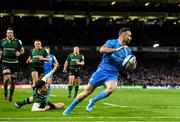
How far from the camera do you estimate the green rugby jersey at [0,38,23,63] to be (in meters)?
20.3

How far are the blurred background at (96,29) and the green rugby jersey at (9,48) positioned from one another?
42.8 metres

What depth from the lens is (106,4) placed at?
68312 millimetres

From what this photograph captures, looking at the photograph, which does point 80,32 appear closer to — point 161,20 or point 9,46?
point 161,20

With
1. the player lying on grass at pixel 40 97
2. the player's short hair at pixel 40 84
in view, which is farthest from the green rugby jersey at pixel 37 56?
the player's short hair at pixel 40 84

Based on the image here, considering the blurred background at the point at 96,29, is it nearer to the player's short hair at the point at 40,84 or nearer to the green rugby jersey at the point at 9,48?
the green rugby jersey at the point at 9,48

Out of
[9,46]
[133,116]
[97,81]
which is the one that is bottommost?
[133,116]

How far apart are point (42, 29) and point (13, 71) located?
4890 centimetres

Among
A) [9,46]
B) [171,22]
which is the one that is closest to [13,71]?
[9,46]

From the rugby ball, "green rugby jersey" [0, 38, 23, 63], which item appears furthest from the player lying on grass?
"green rugby jersey" [0, 38, 23, 63]

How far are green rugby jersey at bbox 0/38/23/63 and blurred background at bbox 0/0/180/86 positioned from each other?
4284 cm

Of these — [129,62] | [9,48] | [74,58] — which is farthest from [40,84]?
[74,58]

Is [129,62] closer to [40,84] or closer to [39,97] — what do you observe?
[40,84]

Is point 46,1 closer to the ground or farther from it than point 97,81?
farther from it

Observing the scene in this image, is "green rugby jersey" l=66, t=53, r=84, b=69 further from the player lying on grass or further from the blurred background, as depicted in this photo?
the blurred background
